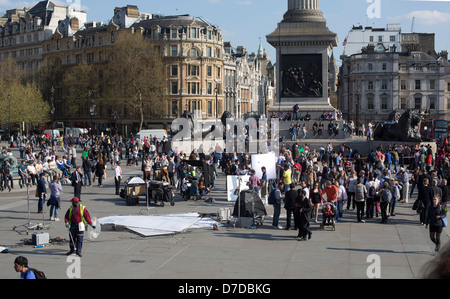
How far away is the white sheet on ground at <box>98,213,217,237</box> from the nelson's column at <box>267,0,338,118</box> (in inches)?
927

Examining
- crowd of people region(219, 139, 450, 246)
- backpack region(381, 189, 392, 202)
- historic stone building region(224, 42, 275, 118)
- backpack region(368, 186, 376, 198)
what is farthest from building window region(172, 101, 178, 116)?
backpack region(381, 189, 392, 202)

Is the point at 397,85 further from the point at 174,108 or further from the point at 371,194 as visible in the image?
the point at 371,194

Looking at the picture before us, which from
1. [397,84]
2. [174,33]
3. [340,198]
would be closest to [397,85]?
[397,84]

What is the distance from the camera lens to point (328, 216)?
1630cm

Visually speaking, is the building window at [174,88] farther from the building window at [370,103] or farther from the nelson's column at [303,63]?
the nelson's column at [303,63]

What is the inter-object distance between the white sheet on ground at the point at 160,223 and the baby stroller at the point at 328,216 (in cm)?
318

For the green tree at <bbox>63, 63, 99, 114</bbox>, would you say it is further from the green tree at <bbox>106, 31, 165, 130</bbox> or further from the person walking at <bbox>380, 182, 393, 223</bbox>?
the person walking at <bbox>380, 182, 393, 223</bbox>

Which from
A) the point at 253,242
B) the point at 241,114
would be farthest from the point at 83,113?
the point at 253,242

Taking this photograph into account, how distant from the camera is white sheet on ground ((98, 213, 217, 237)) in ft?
52.1

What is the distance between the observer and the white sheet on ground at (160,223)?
15867 millimetres

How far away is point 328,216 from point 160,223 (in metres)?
4.74

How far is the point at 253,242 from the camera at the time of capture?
14.7m

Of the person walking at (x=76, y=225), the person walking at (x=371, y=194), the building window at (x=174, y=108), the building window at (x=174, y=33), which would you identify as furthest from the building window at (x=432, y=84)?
the person walking at (x=76, y=225)
